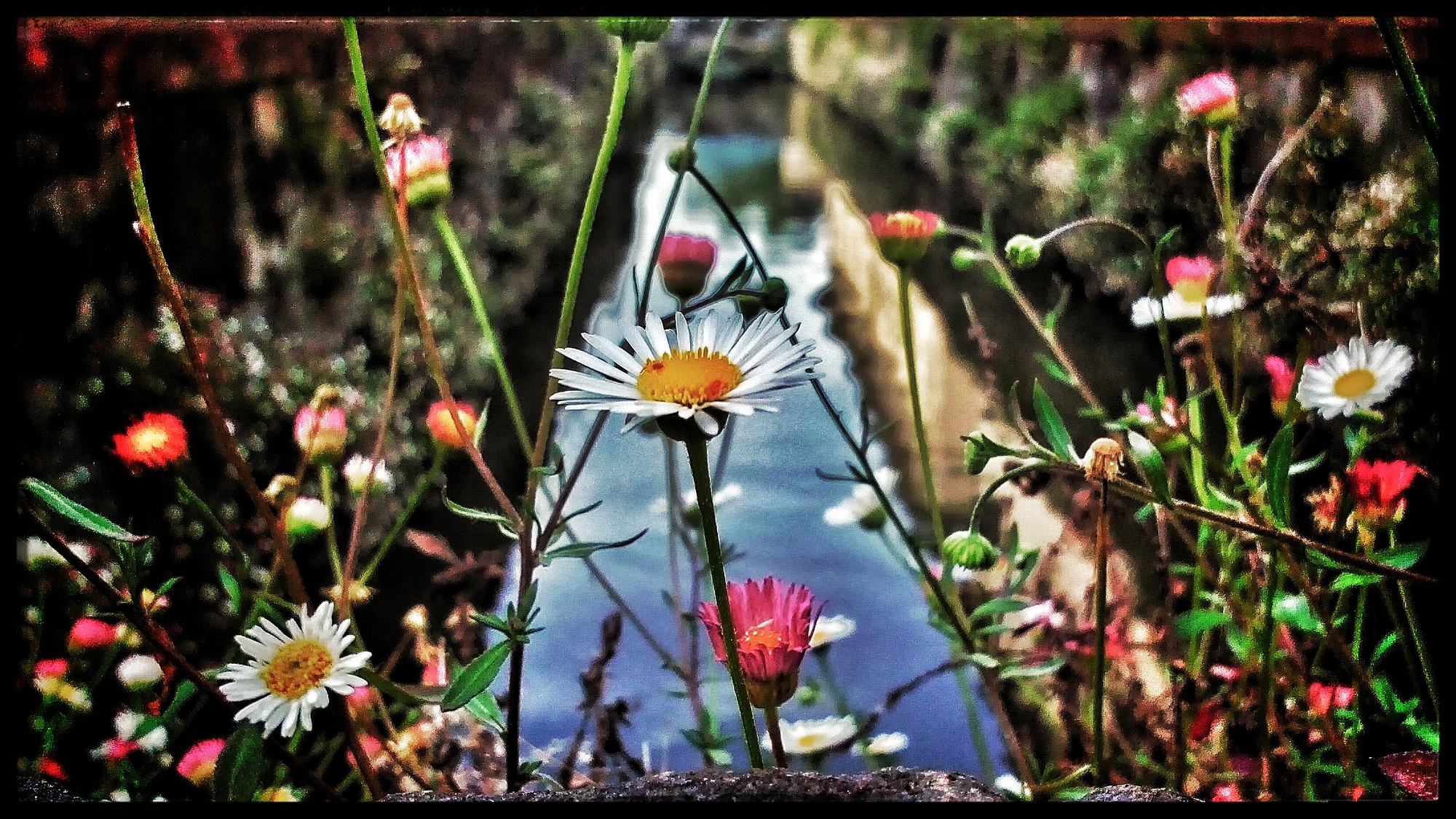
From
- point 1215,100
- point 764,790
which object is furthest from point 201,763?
point 1215,100

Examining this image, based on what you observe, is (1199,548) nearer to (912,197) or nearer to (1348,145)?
(1348,145)

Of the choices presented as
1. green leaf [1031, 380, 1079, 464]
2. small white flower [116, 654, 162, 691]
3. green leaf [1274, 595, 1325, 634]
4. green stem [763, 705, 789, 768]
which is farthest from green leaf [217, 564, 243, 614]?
green leaf [1274, 595, 1325, 634]

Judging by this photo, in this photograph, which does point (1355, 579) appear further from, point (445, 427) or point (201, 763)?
point (201, 763)

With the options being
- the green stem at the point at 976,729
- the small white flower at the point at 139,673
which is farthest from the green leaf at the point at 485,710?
the green stem at the point at 976,729

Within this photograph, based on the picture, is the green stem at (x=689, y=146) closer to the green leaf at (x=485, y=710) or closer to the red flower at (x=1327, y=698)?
the green leaf at (x=485, y=710)

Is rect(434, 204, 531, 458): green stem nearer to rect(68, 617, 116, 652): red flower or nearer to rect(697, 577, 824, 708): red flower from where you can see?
rect(697, 577, 824, 708): red flower

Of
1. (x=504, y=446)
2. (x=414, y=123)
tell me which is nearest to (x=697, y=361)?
(x=414, y=123)

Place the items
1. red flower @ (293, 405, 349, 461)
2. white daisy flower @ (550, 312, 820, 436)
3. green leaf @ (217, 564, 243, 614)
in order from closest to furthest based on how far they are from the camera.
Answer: white daisy flower @ (550, 312, 820, 436), green leaf @ (217, 564, 243, 614), red flower @ (293, 405, 349, 461)
